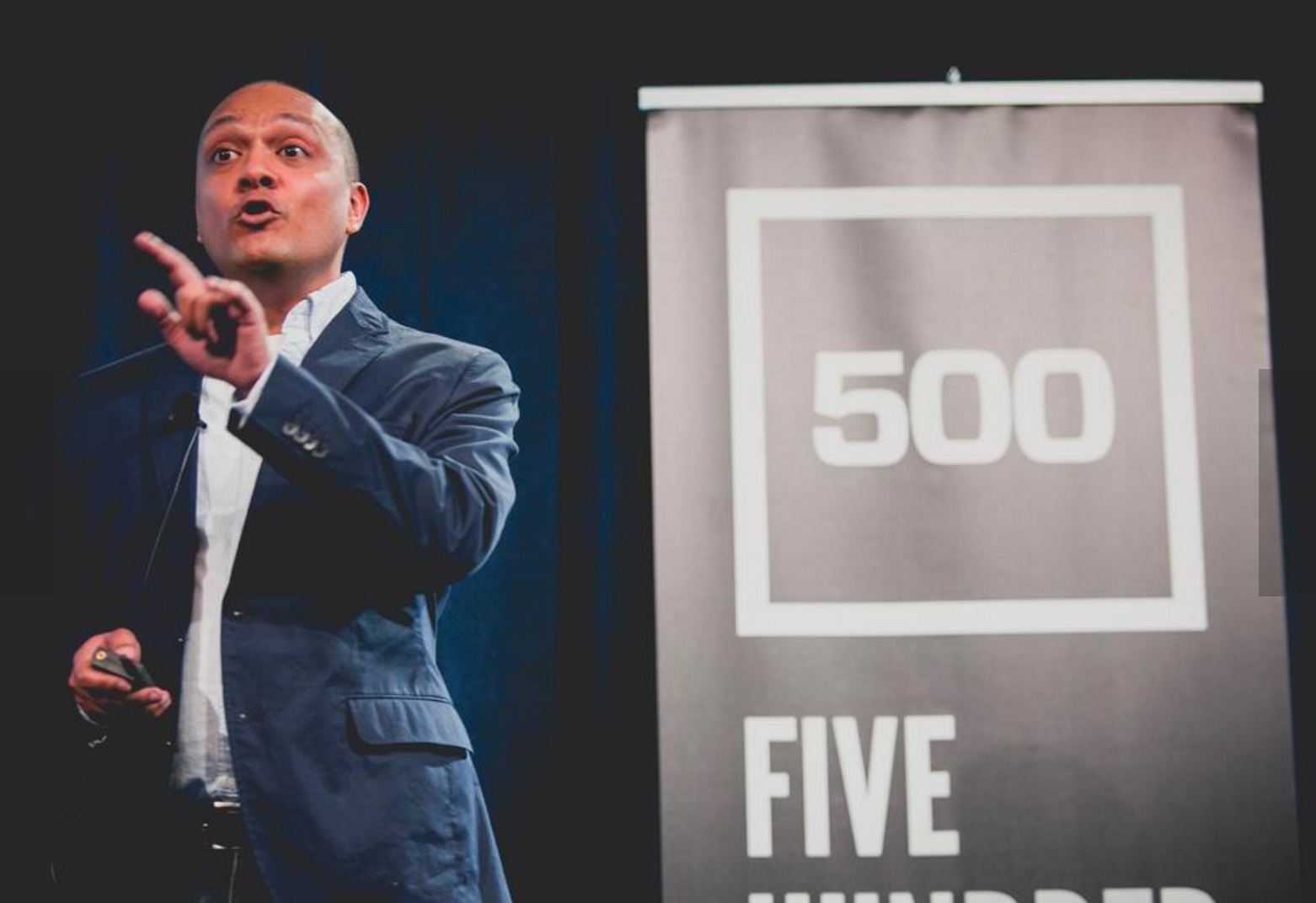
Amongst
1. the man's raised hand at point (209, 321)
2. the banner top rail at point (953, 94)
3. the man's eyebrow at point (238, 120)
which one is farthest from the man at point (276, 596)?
the banner top rail at point (953, 94)

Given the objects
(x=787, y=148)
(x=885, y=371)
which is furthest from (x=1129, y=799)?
(x=787, y=148)

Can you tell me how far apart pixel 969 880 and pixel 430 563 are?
47.4 inches

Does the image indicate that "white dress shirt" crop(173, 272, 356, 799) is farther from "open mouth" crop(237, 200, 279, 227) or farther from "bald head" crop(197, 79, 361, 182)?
"bald head" crop(197, 79, 361, 182)

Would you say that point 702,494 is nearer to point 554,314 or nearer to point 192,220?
point 554,314

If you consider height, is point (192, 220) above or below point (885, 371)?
above

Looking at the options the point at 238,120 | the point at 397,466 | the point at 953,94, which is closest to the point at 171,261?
the point at 397,466

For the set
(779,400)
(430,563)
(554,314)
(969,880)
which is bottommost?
(969,880)

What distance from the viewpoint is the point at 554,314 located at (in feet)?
9.04

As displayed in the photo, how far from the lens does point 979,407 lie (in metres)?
2.43

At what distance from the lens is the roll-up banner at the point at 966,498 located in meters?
2.32

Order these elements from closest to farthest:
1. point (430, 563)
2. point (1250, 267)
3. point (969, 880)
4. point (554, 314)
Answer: point (430, 563) < point (969, 880) < point (1250, 267) < point (554, 314)

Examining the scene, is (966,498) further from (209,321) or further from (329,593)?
(209,321)

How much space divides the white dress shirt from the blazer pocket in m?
0.13

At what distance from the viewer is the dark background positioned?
8.67ft
